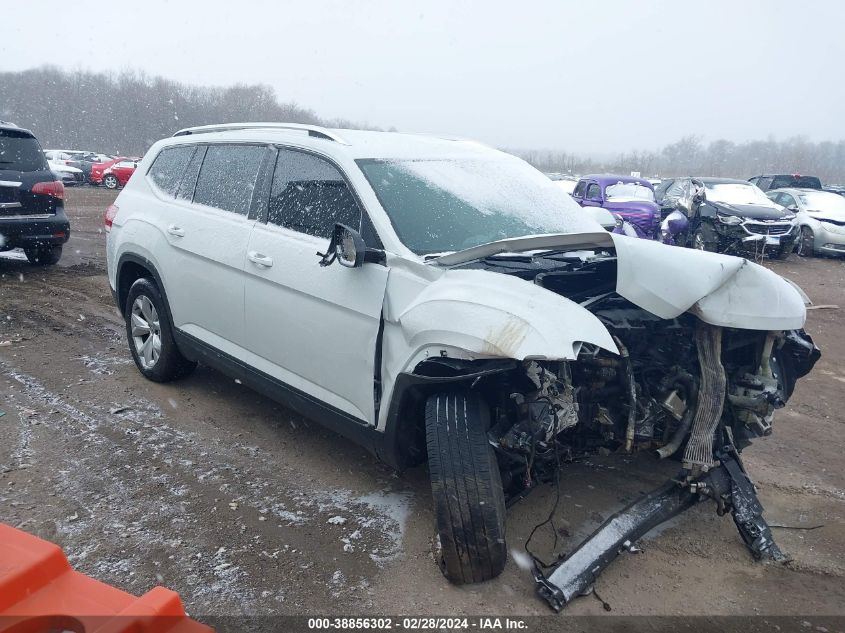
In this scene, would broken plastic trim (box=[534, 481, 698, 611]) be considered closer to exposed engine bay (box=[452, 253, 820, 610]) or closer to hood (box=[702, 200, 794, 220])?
exposed engine bay (box=[452, 253, 820, 610])

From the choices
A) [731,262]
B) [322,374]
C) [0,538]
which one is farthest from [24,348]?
[731,262]

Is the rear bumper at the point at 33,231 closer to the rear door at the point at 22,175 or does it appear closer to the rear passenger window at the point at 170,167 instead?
the rear door at the point at 22,175

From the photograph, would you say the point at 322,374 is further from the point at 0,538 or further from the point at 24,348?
the point at 24,348

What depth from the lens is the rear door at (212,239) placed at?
13.0 feet

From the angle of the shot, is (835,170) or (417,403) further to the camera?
(835,170)

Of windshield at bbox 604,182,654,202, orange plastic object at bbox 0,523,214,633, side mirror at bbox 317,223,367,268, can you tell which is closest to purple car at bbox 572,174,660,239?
windshield at bbox 604,182,654,202

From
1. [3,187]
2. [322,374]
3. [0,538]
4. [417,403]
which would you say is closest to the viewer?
[0,538]

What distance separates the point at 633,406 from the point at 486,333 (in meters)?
0.81

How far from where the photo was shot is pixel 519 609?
2.66 metres

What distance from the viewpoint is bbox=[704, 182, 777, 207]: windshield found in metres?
14.1

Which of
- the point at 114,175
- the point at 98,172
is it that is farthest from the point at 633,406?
the point at 98,172

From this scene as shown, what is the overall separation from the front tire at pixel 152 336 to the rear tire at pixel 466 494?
8.76 ft

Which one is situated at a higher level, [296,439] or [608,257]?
[608,257]

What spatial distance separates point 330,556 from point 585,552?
3.71ft
